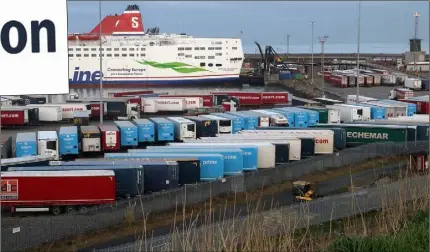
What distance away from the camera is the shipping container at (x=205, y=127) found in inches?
872

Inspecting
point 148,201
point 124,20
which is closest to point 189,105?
point 148,201

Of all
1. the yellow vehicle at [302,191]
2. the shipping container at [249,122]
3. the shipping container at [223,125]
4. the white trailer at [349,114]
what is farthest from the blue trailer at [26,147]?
the white trailer at [349,114]

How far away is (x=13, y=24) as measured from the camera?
318 cm

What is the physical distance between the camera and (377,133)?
64.3 feet

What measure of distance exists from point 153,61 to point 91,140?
3523cm

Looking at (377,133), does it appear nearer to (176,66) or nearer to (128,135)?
(128,135)

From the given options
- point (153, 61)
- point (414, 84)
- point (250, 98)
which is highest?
point (153, 61)

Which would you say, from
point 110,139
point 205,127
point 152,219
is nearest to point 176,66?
point 205,127

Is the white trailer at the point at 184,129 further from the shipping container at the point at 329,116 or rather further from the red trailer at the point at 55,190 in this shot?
the red trailer at the point at 55,190

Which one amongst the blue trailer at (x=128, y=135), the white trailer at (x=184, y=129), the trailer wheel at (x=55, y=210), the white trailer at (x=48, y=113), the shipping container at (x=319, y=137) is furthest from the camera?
the white trailer at (x=48, y=113)

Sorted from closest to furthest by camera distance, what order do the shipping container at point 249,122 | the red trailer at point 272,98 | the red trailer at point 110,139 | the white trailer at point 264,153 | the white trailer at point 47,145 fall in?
the white trailer at point 264,153, the white trailer at point 47,145, the red trailer at point 110,139, the shipping container at point 249,122, the red trailer at point 272,98

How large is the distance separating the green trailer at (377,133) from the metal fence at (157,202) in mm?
1481

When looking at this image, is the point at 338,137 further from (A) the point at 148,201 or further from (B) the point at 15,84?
(B) the point at 15,84

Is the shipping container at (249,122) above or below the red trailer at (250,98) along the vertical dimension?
below
